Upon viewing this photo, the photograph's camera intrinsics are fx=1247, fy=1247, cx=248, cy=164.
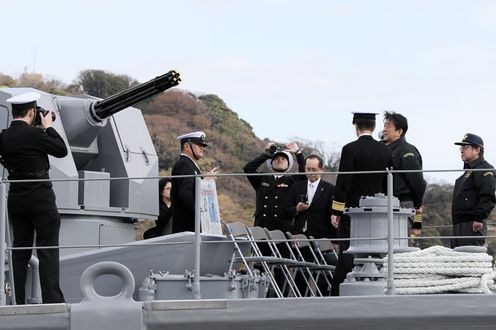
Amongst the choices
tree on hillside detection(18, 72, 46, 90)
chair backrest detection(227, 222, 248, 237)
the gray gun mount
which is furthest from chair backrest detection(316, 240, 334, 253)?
tree on hillside detection(18, 72, 46, 90)

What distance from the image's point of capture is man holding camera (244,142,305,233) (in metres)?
10.1

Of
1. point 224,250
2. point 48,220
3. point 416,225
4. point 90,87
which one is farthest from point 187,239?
point 90,87

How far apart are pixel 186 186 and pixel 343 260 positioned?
1.49m

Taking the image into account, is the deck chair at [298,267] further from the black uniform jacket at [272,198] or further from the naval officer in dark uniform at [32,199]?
the naval officer in dark uniform at [32,199]

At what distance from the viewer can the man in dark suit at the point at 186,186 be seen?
8.93 m

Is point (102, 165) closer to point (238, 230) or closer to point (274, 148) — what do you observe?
point (274, 148)

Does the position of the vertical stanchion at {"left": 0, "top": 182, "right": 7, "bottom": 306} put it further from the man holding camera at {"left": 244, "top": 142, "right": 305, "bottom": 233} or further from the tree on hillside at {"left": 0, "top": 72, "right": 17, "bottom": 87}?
the tree on hillside at {"left": 0, "top": 72, "right": 17, "bottom": 87}

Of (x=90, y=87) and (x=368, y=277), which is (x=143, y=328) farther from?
(x=90, y=87)

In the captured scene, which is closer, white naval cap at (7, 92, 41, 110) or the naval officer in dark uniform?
the naval officer in dark uniform

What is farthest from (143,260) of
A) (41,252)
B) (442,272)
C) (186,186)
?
(442,272)

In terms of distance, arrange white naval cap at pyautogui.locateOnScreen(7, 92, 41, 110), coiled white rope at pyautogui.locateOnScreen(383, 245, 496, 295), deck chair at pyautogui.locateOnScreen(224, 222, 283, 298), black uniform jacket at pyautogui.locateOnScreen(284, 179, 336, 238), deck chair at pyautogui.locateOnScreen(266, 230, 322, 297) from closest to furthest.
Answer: coiled white rope at pyautogui.locateOnScreen(383, 245, 496, 295)
white naval cap at pyautogui.locateOnScreen(7, 92, 41, 110)
deck chair at pyautogui.locateOnScreen(224, 222, 283, 298)
deck chair at pyautogui.locateOnScreen(266, 230, 322, 297)
black uniform jacket at pyautogui.locateOnScreen(284, 179, 336, 238)

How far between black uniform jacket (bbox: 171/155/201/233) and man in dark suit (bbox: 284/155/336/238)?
1.03m

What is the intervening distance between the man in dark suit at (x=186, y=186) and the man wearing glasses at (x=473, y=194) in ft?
6.18

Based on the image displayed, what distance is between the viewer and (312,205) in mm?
9734
